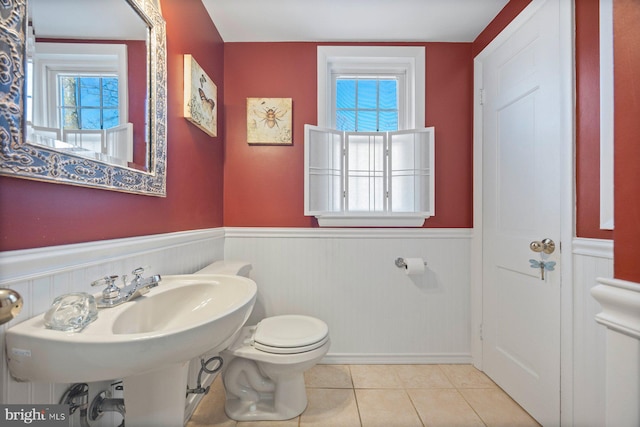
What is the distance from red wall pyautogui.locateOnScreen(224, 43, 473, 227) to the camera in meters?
1.88

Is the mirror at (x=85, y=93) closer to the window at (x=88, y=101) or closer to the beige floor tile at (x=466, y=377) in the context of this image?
the window at (x=88, y=101)

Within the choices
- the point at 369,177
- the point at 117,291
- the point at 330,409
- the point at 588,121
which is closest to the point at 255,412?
the point at 330,409

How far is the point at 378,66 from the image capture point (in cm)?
192

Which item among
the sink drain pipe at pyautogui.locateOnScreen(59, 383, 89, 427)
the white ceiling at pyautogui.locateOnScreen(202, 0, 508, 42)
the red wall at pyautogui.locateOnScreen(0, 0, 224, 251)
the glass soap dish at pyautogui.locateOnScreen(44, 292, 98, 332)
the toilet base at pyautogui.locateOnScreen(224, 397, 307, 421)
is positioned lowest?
the toilet base at pyautogui.locateOnScreen(224, 397, 307, 421)

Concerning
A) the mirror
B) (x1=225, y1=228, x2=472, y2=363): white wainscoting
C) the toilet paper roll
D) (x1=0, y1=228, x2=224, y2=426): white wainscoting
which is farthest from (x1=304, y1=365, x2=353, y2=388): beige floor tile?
the mirror

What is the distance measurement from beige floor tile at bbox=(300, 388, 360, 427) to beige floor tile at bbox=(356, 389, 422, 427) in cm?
5

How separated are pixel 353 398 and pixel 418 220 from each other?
118 cm

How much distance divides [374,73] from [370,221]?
1125 mm

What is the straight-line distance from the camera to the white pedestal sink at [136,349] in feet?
1.84

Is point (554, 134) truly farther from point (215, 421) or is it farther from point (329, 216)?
point (215, 421)

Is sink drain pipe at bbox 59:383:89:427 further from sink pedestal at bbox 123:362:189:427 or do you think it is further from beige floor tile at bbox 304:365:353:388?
beige floor tile at bbox 304:365:353:388

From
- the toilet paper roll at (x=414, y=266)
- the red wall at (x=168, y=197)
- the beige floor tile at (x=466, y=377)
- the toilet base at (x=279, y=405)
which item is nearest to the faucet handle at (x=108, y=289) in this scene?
the red wall at (x=168, y=197)

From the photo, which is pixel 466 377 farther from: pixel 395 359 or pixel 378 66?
pixel 378 66

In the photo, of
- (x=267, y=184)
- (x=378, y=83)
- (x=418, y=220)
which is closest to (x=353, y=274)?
(x=418, y=220)
